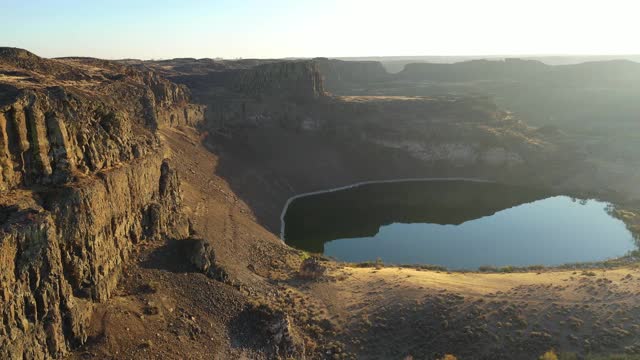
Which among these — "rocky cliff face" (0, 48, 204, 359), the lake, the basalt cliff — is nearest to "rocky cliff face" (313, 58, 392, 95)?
the lake

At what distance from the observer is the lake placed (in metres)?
56.4

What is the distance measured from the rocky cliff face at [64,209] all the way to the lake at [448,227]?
87.3ft

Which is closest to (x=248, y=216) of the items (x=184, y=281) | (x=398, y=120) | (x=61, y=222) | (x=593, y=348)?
(x=184, y=281)

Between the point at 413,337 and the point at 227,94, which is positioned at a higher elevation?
the point at 227,94

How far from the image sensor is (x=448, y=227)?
223 ft

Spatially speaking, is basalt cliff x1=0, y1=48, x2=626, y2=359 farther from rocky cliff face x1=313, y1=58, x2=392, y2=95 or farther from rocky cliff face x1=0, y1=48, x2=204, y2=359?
rocky cliff face x1=313, y1=58, x2=392, y2=95

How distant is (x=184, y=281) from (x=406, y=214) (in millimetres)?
46401

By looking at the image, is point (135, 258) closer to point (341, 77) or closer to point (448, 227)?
point (448, 227)

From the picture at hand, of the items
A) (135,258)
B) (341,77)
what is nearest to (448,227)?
(135,258)

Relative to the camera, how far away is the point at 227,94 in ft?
306

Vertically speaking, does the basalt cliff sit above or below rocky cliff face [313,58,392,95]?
below

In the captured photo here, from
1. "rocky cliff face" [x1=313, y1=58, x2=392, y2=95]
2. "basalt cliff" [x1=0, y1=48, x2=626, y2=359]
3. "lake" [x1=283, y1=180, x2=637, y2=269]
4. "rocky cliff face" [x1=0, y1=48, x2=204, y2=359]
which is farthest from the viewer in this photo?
"rocky cliff face" [x1=313, y1=58, x2=392, y2=95]

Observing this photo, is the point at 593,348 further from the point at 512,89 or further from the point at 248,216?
the point at 512,89

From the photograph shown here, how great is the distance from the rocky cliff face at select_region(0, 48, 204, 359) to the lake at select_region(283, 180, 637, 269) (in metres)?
26.6
